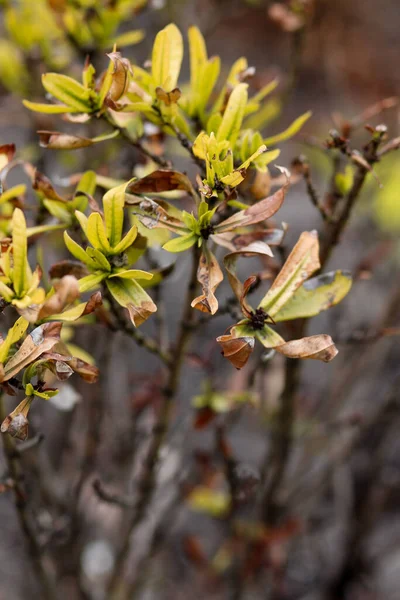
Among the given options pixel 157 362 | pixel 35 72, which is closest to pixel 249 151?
pixel 35 72

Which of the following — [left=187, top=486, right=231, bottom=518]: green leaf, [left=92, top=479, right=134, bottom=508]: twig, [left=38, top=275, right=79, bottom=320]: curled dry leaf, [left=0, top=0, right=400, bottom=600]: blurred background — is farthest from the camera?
[left=187, top=486, right=231, bottom=518]: green leaf

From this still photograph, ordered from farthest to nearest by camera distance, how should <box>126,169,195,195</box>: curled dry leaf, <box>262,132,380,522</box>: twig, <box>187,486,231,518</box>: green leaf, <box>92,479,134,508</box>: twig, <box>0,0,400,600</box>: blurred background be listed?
<box>187,486,231,518</box>: green leaf → <box>0,0,400,600</box>: blurred background → <box>92,479,134,508</box>: twig → <box>262,132,380,522</box>: twig → <box>126,169,195,195</box>: curled dry leaf

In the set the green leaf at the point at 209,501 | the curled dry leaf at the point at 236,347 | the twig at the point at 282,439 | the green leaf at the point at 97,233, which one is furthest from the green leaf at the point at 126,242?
the green leaf at the point at 209,501

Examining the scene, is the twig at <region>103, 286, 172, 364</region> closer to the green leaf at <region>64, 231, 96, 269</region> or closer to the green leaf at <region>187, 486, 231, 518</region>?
the green leaf at <region>64, 231, 96, 269</region>

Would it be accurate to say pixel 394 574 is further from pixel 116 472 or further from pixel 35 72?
pixel 35 72

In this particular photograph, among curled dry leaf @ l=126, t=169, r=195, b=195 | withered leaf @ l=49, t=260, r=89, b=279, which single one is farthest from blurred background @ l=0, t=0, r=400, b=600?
curled dry leaf @ l=126, t=169, r=195, b=195

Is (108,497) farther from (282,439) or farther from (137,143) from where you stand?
(137,143)

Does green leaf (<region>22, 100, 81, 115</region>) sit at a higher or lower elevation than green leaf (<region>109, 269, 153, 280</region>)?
higher
